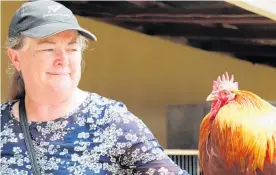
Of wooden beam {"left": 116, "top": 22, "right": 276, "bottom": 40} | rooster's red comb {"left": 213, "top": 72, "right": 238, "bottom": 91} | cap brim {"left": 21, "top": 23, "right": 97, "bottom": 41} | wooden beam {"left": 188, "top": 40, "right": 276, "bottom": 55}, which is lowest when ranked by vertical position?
rooster's red comb {"left": 213, "top": 72, "right": 238, "bottom": 91}

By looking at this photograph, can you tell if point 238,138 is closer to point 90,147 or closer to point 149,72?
point 90,147

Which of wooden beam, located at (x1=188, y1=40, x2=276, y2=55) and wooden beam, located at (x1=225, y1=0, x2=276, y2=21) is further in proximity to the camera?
wooden beam, located at (x1=188, y1=40, x2=276, y2=55)

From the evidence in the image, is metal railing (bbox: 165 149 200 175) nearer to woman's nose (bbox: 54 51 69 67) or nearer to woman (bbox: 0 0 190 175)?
woman (bbox: 0 0 190 175)

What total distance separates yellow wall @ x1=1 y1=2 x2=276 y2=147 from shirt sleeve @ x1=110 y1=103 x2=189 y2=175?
2.01m

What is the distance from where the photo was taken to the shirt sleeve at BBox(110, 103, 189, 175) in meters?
1.23

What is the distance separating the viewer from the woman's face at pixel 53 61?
121cm

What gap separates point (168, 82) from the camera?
11.3 ft

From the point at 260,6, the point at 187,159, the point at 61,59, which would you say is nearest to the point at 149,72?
the point at 187,159

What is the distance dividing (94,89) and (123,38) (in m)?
0.36

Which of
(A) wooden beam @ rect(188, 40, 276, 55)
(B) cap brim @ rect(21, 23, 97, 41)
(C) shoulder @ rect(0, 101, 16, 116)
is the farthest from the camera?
(A) wooden beam @ rect(188, 40, 276, 55)

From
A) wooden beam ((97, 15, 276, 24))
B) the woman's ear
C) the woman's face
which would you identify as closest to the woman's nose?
the woman's face

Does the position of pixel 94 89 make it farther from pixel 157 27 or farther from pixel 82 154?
pixel 82 154

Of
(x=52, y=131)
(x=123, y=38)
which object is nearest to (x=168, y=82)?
(x=123, y=38)

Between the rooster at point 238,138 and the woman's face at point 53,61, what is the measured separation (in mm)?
416
